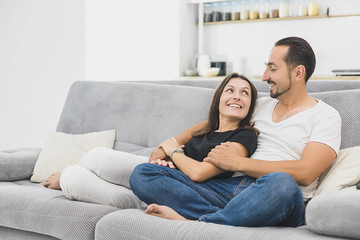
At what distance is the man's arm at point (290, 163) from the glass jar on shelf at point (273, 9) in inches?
135

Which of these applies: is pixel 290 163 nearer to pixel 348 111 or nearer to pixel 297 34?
pixel 348 111

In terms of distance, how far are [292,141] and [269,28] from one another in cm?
346

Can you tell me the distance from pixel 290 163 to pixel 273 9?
11.9ft

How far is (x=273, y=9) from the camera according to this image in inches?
198

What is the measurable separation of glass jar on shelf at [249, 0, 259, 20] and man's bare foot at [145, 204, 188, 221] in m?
3.79

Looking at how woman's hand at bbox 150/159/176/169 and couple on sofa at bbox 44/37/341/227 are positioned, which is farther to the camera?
woman's hand at bbox 150/159/176/169

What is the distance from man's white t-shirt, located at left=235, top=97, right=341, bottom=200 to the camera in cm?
179

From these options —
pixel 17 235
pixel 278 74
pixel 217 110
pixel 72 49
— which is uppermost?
pixel 72 49

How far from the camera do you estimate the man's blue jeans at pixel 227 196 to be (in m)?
1.43

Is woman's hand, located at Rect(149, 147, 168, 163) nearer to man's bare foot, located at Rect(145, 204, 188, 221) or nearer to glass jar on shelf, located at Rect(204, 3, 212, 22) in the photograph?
man's bare foot, located at Rect(145, 204, 188, 221)

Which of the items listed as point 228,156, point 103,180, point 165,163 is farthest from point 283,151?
point 103,180

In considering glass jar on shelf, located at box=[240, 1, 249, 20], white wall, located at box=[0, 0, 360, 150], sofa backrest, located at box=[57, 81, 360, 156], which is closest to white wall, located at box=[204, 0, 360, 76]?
white wall, located at box=[0, 0, 360, 150]

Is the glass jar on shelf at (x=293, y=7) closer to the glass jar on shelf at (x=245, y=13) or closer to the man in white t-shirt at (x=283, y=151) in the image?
the glass jar on shelf at (x=245, y=13)

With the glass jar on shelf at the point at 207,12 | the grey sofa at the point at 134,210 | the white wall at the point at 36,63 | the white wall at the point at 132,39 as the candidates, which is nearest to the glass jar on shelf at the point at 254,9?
the glass jar on shelf at the point at 207,12
